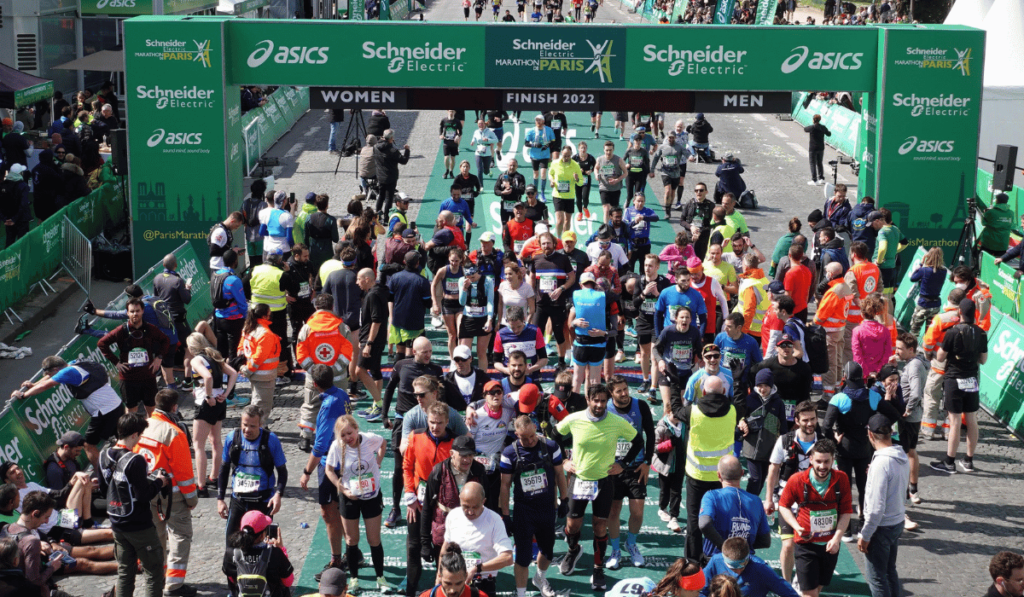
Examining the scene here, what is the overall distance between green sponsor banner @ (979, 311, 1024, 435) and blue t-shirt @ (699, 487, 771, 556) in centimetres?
624

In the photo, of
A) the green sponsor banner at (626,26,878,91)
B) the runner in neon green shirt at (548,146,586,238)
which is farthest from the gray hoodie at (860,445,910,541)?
the runner in neon green shirt at (548,146,586,238)

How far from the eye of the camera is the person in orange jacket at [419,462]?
9305 millimetres

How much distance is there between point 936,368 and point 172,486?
26.6 ft

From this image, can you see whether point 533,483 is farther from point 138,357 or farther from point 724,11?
point 724,11

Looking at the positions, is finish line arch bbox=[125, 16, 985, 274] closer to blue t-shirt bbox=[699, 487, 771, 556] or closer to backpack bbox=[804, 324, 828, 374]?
backpack bbox=[804, 324, 828, 374]

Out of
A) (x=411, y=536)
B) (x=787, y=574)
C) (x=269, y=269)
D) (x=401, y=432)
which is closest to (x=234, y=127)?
(x=269, y=269)

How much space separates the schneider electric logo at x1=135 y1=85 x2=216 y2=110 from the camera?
17672 mm

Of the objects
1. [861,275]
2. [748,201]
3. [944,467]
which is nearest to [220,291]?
[861,275]

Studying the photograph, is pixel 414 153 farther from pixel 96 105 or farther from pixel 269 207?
pixel 269 207

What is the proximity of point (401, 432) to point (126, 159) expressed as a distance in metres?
9.64

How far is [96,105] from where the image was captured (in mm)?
28453

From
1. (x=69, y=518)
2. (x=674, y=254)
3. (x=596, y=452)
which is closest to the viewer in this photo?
(x=596, y=452)

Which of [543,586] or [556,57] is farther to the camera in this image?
[556,57]

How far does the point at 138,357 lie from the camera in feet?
39.4
